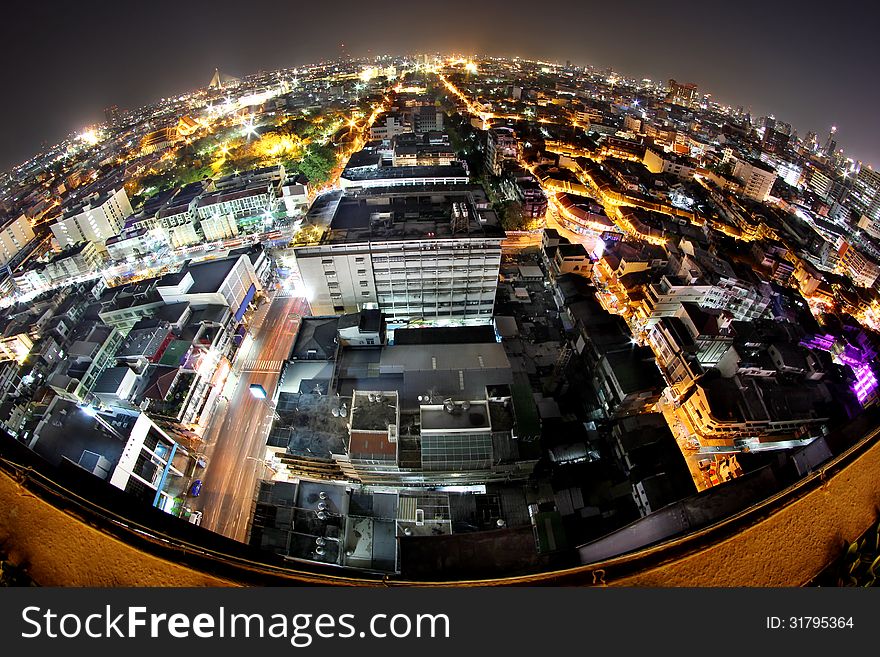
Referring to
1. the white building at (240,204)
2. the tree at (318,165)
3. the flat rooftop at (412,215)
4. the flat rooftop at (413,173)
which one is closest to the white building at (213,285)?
the flat rooftop at (412,215)

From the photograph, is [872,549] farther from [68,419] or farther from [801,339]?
[801,339]

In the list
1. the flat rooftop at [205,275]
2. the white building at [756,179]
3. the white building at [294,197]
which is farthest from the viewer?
the white building at [756,179]

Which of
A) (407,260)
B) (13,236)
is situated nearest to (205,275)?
(407,260)

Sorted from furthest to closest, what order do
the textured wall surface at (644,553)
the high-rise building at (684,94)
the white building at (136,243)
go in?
the high-rise building at (684,94) < the white building at (136,243) < the textured wall surface at (644,553)

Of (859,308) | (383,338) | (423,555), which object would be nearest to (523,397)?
(383,338)

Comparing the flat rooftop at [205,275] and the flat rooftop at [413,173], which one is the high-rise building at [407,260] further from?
the flat rooftop at [205,275]

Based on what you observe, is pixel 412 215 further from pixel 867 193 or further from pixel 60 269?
pixel 867 193
